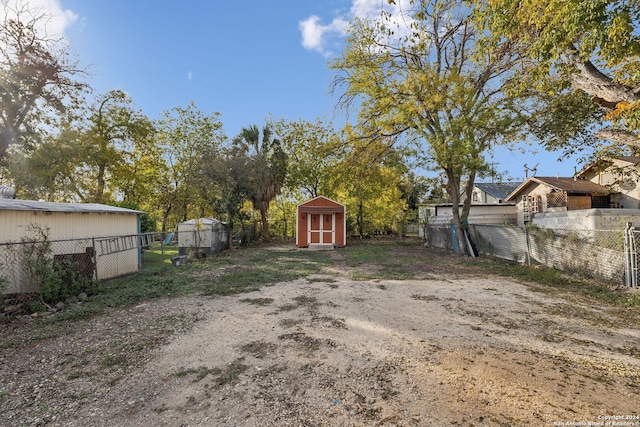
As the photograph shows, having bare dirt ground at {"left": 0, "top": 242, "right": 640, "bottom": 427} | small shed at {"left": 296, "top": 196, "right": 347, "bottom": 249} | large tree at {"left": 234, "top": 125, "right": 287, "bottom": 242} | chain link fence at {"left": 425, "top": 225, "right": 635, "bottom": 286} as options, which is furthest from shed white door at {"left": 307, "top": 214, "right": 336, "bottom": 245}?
bare dirt ground at {"left": 0, "top": 242, "right": 640, "bottom": 427}

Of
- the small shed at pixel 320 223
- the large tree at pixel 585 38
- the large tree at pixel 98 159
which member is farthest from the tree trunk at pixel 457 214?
the large tree at pixel 98 159

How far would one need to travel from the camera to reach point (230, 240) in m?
14.5

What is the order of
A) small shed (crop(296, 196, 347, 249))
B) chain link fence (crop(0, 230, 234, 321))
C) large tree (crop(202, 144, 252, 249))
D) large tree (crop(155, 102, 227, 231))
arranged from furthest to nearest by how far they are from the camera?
1. large tree (crop(155, 102, 227, 231))
2. small shed (crop(296, 196, 347, 249))
3. large tree (crop(202, 144, 252, 249))
4. chain link fence (crop(0, 230, 234, 321))

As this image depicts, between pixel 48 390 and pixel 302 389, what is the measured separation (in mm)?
2404

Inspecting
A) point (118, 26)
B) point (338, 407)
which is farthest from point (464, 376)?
point (118, 26)

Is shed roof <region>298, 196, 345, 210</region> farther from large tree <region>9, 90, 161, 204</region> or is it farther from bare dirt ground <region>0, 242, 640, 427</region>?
large tree <region>9, 90, 161, 204</region>

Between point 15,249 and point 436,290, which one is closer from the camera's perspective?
point 15,249

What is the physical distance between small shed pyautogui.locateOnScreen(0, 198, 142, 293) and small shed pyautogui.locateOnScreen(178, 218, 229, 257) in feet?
8.39

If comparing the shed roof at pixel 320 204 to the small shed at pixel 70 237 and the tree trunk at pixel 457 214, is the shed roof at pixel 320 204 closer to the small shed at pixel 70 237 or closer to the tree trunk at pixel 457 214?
the tree trunk at pixel 457 214

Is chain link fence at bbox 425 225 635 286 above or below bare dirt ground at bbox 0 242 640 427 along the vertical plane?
above

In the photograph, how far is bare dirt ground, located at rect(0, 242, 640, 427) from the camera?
2244mm

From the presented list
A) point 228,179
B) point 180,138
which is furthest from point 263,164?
point 180,138

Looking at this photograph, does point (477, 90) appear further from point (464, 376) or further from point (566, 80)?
point (464, 376)

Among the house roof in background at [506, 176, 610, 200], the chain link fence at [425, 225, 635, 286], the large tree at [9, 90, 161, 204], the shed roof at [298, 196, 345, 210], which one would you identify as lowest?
the chain link fence at [425, 225, 635, 286]
